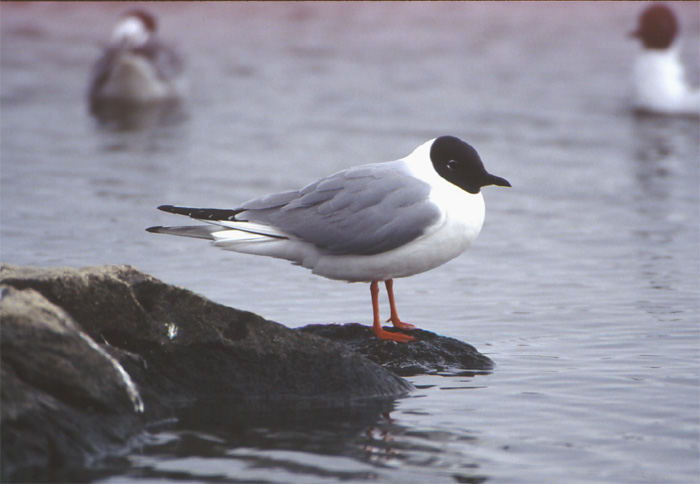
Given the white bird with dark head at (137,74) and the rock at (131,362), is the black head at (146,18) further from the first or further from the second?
the rock at (131,362)

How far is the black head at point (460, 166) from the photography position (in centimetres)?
640

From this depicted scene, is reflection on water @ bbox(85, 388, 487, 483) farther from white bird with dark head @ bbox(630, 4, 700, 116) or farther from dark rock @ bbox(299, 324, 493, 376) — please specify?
white bird with dark head @ bbox(630, 4, 700, 116)

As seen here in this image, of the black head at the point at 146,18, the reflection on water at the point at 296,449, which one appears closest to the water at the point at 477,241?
the reflection on water at the point at 296,449

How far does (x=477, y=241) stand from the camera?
986cm

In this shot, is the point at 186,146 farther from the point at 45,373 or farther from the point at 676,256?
the point at 45,373

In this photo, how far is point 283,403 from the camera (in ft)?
17.5

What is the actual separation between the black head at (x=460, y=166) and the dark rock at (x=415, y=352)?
887mm

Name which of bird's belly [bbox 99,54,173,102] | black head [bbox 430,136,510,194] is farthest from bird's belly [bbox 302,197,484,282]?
bird's belly [bbox 99,54,173,102]

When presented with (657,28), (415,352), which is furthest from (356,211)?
(657,28)

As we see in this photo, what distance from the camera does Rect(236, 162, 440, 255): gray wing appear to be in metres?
6.14

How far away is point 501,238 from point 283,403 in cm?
496

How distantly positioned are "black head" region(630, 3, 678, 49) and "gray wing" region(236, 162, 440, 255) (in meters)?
12.0

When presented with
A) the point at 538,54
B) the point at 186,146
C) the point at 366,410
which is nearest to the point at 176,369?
the point at 366,410

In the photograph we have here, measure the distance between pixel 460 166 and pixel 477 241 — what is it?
11.5 ft
